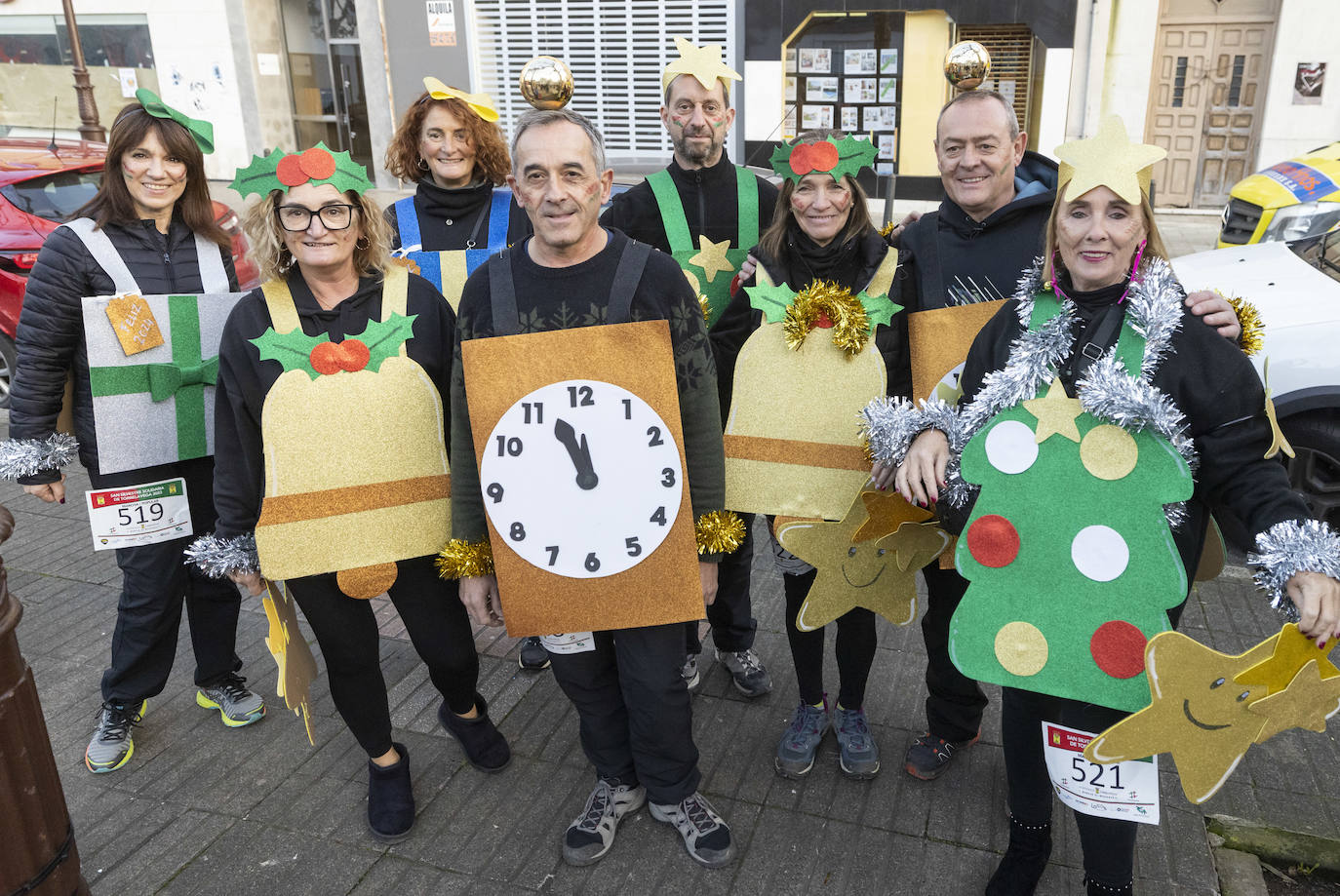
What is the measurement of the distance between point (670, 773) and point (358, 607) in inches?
41.7

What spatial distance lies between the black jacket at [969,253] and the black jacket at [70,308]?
94.0 inches

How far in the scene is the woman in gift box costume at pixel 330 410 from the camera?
2.57 m

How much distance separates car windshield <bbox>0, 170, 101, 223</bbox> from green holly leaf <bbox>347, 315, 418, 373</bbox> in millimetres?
5295

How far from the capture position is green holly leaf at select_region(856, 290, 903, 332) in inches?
106

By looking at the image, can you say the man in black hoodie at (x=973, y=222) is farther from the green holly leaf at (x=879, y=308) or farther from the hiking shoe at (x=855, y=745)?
the hiking shoe at (x=855, y=745)

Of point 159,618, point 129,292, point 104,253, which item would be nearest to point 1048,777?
point 159,618

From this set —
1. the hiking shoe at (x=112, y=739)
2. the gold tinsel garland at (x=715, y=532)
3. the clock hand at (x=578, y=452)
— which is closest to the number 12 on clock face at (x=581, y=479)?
the clock hand at (x=578, y=452)

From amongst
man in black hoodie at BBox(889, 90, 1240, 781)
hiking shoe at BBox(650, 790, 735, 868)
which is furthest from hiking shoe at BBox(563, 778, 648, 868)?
man in black hoodie at BBox(889, 90, 1240, 781)

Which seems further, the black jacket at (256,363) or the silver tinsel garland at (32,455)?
the silver tinsel garland at (32,455)

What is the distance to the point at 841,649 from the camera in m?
3.12

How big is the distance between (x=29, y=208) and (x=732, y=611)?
610 centimetres

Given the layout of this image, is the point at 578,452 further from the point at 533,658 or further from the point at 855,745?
the point at 533,658

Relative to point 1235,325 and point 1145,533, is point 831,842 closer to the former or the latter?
point 1145,533

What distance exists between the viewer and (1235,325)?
204cm
